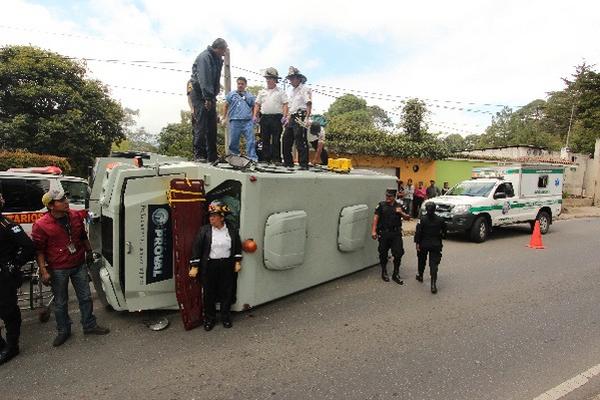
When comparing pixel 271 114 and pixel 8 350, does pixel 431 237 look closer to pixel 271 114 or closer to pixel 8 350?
pixel 271 114

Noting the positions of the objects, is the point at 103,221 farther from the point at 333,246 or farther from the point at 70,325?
the point at 333,246

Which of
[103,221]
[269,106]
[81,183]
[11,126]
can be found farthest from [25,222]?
[11,126]

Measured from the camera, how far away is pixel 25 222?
6.84 meters

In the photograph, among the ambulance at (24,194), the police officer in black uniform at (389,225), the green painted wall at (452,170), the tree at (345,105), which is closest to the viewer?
the police officer in black uniform at (389,225)

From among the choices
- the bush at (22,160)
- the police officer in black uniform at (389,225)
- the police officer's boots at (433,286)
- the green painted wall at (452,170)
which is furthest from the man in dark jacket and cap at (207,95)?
the green painted wall at (452,170)

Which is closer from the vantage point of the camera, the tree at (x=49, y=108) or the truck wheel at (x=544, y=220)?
the truck wheel at (x=544, y=220)

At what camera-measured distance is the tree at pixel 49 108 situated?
1564cm

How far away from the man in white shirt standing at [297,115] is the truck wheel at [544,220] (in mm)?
9381

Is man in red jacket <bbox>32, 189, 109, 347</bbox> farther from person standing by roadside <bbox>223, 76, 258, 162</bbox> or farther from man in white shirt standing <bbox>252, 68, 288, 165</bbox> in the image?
man in white shirt standing <bbox>252, 68, 288, 165</bbox>

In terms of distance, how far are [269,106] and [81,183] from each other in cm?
464

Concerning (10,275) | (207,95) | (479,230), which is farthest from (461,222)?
(10,275)

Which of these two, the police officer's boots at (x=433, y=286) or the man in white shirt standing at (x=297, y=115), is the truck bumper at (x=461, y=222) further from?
the man in white shirt standing at (x=297, y=115)

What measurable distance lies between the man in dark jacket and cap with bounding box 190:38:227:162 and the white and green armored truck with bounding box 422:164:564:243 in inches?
280

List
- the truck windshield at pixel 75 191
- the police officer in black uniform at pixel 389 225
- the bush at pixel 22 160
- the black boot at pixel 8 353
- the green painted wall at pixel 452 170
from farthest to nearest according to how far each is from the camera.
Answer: the green painted wall at pixel 452 170, the bush at pixel 22 160, the truck windshield at pixel 75 191, the police officer in black uniform at pixel 389 225, the black boot at pixel 8 353
